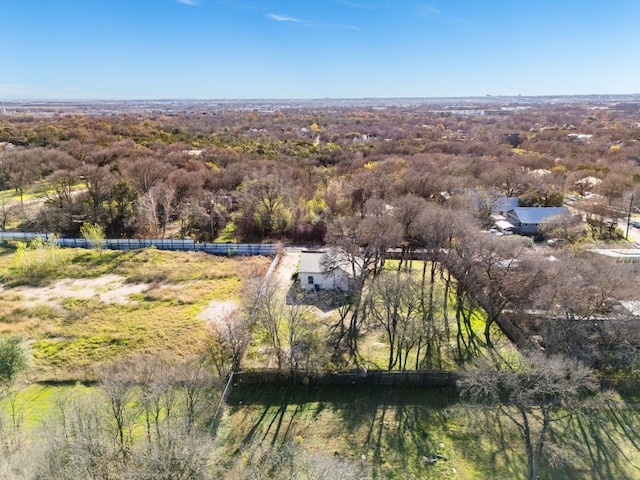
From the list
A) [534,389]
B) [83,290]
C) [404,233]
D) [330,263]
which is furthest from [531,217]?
[83,290]

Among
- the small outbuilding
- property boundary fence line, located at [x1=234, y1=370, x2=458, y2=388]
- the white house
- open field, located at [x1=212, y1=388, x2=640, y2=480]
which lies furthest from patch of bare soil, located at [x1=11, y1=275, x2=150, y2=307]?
the small outbuilding

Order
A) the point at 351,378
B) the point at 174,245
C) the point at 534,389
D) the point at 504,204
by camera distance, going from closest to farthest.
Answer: the point at 534,389 < the point at 351,378 < the point at 174,245 < the point at 504,204

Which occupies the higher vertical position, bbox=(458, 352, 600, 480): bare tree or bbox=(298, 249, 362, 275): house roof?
bbox=(298, 249, 362, 275): house roof

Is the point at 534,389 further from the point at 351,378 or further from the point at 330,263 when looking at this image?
the point at 330,263

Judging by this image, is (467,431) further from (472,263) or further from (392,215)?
(392,215)

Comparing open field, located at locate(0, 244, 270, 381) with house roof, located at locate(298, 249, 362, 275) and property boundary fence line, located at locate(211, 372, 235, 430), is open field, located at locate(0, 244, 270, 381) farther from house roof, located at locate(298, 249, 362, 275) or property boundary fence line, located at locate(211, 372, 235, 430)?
house roof, located at locate(298, 249, 362, 275)

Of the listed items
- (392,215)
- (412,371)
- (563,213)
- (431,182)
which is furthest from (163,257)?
(563,213)
